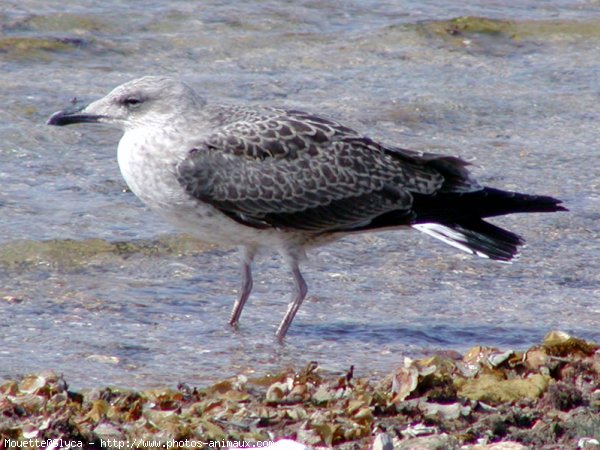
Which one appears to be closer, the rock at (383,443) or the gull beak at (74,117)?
the rock at (383,443)

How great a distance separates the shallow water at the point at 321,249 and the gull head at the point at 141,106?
0.93 meters

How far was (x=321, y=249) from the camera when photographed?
919 centimetres

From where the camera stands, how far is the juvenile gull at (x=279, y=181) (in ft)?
25.6

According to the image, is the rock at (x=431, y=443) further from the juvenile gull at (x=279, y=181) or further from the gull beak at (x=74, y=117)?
the gull beak at (x=74, y=117)

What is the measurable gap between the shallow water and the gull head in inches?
36.7

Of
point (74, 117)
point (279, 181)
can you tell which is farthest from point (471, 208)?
point (74, 117)

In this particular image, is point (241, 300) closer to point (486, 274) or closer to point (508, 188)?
point (486, 274)

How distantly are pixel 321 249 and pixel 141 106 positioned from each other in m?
1.70

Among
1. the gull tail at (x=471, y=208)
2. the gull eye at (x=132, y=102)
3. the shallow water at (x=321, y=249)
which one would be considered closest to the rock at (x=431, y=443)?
the shallow water at (x=321, y=249)

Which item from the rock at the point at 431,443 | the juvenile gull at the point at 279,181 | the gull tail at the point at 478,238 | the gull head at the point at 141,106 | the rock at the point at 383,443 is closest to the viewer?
the rock at the point at 383,443

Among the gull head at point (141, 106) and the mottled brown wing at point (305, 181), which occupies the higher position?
the gull head at point (141, 106)

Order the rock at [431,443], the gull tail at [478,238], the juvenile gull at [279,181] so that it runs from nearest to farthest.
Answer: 1. the rock at [431,443]
2. the juvenile gull at [279,181]
3. the gull tail at [478,238]

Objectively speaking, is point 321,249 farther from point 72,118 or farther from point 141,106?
point 72,118

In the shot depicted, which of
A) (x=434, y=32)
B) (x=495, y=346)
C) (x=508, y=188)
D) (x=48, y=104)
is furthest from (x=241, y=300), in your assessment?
(x=434, y=32)
